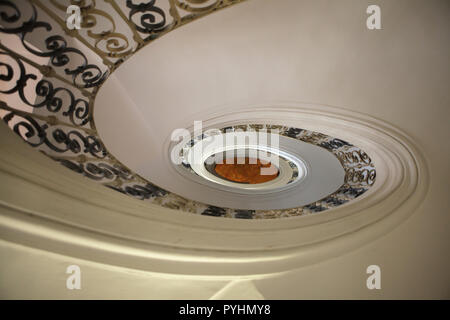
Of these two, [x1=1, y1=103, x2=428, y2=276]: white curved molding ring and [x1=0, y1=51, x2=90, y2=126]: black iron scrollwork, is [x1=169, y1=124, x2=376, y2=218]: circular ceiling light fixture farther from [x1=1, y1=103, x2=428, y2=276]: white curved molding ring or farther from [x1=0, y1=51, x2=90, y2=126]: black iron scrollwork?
[x1=0, y1=51, x2=90, y2=126]: black iron scrollwork

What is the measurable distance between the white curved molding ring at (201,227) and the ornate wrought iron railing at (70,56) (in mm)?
732

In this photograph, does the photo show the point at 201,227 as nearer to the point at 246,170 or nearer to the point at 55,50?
the point at 55,50

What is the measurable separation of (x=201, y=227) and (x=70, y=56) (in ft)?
6.56

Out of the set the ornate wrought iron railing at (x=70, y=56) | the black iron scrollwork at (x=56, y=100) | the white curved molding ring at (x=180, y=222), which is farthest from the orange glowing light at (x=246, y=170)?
the black iron scrollwork at (x=56, y=100)

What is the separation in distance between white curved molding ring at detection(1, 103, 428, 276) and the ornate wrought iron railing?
732 millimetres

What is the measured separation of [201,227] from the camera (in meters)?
2.10

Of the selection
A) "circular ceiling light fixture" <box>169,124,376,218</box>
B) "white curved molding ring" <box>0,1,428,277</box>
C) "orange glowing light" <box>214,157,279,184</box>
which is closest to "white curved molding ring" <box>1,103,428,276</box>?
"white curved molding ring" <box>0,1,428,277</box>

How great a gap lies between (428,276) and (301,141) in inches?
119

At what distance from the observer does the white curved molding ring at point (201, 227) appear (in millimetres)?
1332

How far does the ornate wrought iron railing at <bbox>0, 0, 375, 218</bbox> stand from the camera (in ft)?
6.59

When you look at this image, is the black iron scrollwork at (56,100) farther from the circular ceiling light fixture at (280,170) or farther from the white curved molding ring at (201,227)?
the circular ceiling light fixture at (280,170)
